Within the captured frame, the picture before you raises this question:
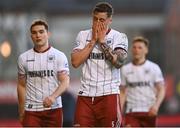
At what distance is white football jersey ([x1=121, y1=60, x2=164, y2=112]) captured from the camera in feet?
47.3

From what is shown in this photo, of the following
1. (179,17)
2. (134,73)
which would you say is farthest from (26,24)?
(134,73)

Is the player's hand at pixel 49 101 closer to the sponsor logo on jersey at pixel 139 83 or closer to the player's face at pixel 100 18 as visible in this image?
the player's face at pixel 100 18

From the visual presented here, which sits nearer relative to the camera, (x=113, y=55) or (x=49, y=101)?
(x=113, y=55)

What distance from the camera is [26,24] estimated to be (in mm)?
37844

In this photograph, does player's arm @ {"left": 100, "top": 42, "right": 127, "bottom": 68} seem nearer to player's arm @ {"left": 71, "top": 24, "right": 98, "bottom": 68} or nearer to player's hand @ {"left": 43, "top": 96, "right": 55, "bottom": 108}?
player's arm @ {"left": 71, "top": 24, "right": 98, "bottom": 68}

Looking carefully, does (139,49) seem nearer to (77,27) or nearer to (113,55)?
(113,55)

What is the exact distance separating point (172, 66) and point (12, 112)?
53.7 feet

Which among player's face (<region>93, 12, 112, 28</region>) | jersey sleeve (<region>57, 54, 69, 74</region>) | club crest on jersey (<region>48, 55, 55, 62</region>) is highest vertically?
player's face (<region>93, 12, 112, 28</region>)

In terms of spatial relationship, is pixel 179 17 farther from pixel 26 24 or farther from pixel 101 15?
pixel 101 15

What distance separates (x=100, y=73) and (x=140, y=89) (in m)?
3.72

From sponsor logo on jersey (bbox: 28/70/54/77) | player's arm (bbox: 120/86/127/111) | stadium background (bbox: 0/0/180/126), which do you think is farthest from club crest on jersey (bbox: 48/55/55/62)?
stadium background (bbox: 0/0/180/126)

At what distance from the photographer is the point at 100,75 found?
10.8m

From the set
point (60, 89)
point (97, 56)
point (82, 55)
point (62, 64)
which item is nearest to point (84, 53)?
point (82, 55)

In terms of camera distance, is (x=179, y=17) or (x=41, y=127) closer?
(x=41, y=127)
